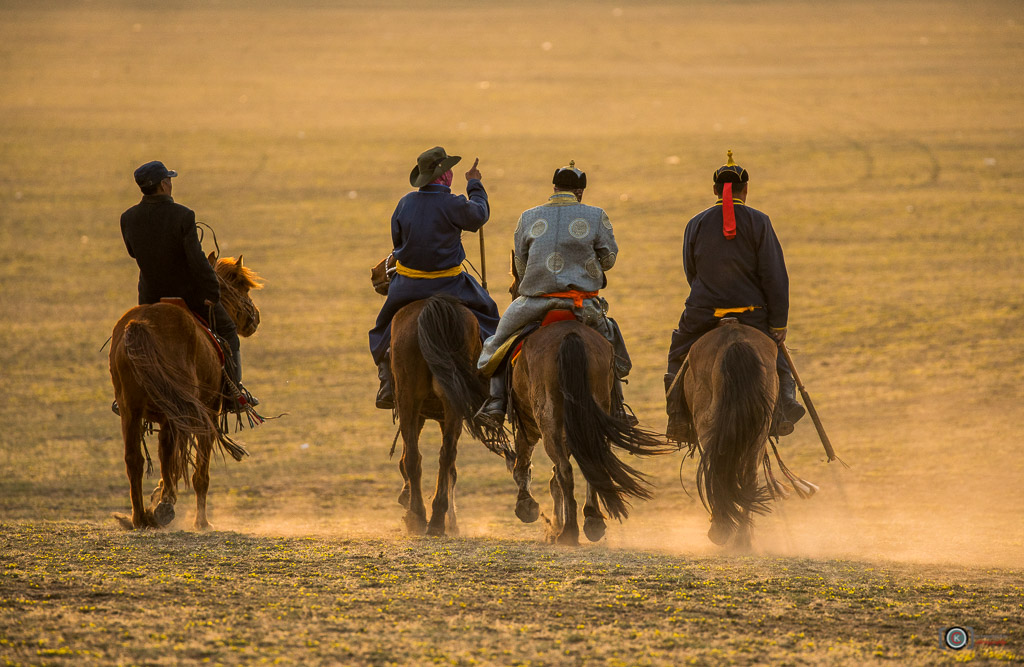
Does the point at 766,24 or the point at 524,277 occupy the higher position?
the point at 766,24

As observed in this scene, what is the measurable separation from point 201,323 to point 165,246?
0.57m

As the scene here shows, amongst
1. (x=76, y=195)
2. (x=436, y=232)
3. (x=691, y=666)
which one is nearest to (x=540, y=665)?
(x=691, y=666)

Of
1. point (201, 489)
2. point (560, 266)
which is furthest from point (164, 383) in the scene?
point (560, 266)

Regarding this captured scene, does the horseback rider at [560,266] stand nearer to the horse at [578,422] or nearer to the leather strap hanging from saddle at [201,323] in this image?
the horse at [578,422]

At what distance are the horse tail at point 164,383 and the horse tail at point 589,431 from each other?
2.21 meters

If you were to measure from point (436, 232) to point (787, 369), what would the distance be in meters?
2.49

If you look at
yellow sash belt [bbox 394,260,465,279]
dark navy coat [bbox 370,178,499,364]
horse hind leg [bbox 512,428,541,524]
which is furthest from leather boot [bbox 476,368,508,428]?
yellow sash belt [bbox 394,260,465,279]

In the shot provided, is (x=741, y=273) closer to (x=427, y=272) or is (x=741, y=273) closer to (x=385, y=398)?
(x=427, y=272)

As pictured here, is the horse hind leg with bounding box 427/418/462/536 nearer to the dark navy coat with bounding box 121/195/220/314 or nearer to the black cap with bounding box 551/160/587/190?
the black cap with bounding box 551/160/587/190

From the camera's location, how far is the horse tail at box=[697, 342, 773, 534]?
22.5ft

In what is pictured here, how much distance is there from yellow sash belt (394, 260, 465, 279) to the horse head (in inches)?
50.2

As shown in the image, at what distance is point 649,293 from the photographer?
1812cm

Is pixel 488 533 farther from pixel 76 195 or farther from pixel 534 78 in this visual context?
pixel 534 78

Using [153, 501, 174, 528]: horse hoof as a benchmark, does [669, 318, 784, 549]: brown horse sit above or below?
above
